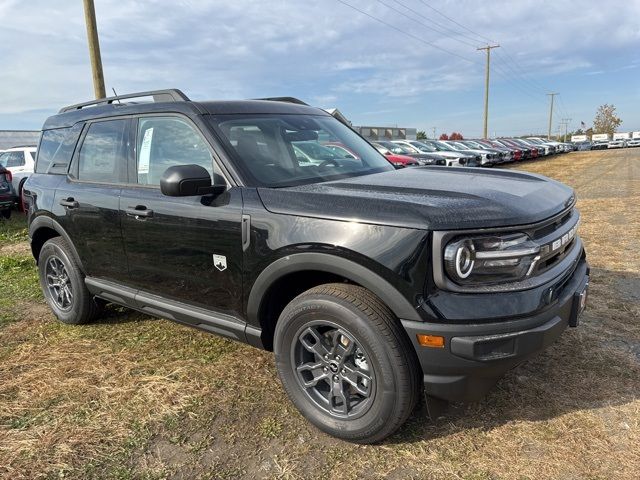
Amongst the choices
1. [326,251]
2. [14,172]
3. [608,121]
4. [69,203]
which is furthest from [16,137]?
[608,121]

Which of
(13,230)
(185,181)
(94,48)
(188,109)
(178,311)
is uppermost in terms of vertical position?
(94,48)

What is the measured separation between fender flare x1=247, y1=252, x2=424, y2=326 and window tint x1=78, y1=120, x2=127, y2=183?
5.10 feet

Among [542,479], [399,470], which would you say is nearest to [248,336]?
[399,470]

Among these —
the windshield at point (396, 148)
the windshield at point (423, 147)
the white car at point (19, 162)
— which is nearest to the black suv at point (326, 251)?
the white car at point (19, 162)

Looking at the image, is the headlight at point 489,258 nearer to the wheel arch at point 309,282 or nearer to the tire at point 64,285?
the wheel arch at point 309,282

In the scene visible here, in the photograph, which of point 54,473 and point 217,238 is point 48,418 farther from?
point 217,238

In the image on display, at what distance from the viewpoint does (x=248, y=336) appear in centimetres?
297

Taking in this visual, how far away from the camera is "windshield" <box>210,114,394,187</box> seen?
10.0 ft

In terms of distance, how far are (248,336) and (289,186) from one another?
3.08 feet

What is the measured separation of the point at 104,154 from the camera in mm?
3873

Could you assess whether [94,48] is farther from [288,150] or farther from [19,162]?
[288,150]

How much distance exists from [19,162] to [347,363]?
1251cm

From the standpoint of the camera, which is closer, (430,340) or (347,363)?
(430,340)

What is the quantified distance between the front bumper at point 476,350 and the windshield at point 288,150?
129cm
